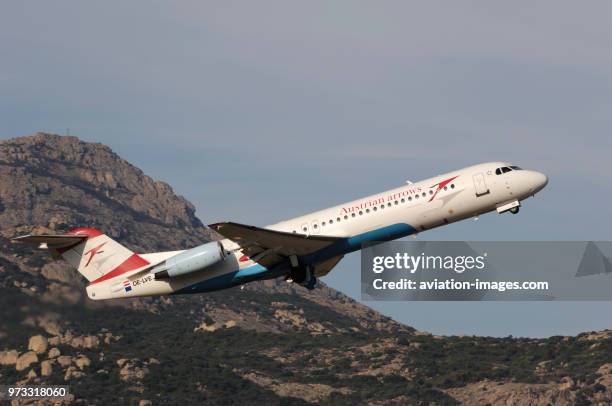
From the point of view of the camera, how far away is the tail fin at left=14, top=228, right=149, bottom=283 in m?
55.5

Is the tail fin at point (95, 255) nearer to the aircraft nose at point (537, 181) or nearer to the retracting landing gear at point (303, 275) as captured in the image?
the retracting landing gear at point (303, 275)

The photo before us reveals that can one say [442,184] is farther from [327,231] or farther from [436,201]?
[327,231]

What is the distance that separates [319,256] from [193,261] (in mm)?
6113

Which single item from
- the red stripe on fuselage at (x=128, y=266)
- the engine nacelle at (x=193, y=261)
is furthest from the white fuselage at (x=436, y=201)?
the red stripe on fuselage at (x=128, y=266)

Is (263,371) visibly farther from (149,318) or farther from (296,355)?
(149,318)

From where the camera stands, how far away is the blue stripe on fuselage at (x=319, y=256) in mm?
50938

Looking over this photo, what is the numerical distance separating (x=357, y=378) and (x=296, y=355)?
17.6 metres

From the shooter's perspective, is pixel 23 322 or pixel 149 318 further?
pixel 149 318

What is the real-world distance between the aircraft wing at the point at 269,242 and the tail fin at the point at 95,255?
6545 millimetres

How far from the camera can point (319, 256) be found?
52.6m

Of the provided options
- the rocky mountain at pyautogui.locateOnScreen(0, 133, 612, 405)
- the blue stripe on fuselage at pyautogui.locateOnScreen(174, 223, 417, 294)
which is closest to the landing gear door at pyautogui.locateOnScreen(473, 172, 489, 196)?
the blue stripe on fuselage at pyautogui.locateOnScreen(174, 223, 417, 294)

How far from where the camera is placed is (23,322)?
67750mm

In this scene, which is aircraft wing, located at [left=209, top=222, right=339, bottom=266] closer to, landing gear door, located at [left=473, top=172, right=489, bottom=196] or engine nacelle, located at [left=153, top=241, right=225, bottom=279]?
engine nacelle, located at [left=153, top=241, right=225, bottom=279]

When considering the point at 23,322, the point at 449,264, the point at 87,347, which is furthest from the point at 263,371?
the point at 449,264
